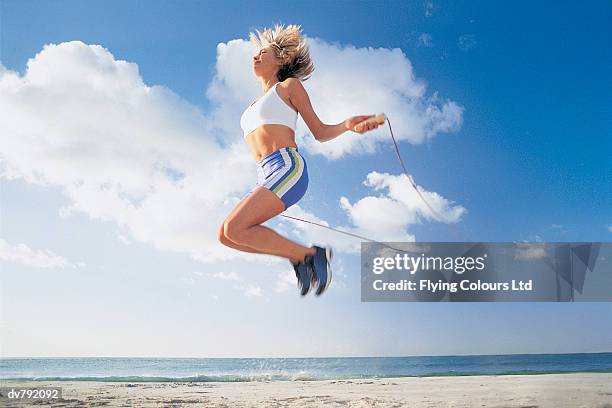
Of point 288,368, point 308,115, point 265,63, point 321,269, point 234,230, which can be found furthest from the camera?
point 288,368

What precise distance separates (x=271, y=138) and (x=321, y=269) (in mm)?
682

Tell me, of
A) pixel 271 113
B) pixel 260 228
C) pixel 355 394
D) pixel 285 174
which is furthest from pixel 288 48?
pixel 355 394

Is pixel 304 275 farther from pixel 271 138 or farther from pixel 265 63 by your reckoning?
pixel 265 63

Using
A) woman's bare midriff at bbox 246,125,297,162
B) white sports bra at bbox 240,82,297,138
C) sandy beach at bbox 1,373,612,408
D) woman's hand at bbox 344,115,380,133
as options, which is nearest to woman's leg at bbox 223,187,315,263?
woman's bare midriff at bbox 246,125,297,162

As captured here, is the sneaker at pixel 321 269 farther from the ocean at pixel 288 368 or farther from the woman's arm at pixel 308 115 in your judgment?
the ocean at pixel 288 368

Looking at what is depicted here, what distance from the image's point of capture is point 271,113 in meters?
3.11

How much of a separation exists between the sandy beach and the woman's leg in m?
2.30

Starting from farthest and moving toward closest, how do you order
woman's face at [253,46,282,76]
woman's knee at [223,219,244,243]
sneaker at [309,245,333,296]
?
woman's face at [253,46,282,76], sneaker at [309,245,333,296], woman's knee at [223,219,244,243]

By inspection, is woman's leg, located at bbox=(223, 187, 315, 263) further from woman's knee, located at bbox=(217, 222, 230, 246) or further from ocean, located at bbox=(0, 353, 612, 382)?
ocean, located at bbox=(0, 353, 612, 382)

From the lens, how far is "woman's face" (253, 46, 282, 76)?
3.36 m

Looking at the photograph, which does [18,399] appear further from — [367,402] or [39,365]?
[39,365]

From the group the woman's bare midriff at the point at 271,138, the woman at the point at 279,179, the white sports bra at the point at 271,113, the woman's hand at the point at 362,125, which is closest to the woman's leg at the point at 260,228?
the woman at the point at 279,179

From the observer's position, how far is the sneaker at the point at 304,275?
302cm

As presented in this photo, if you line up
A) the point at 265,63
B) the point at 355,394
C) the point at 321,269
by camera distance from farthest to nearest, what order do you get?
the point at 355,394 → the point at 265,63 → the point at 321,269
